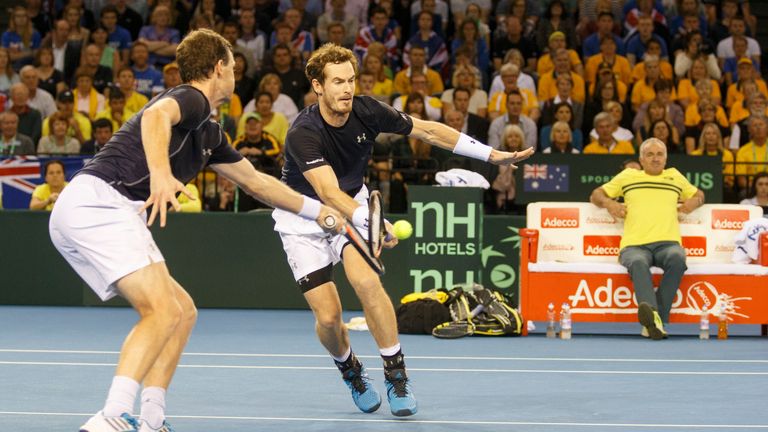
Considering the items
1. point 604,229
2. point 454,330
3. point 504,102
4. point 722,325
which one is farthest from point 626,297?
point 504,102

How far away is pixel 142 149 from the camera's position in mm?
6180

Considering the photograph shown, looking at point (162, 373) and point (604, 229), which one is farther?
point (604, 229)

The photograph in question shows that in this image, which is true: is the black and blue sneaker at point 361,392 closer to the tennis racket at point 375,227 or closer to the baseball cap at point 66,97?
the tennis racket at point 375,227

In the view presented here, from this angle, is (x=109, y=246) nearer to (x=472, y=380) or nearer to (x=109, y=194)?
(x=109, y=194)

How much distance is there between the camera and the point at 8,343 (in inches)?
445

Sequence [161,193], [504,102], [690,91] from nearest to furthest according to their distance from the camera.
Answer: [161,193]
[504,102]
[690,91]

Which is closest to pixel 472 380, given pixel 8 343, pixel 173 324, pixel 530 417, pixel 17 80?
pixel 530 417

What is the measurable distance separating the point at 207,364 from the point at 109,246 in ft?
13.5

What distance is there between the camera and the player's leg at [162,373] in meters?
6.27

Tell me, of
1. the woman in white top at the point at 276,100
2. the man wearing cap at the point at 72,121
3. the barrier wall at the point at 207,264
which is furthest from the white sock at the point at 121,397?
the woman in white top at the point at 276,100

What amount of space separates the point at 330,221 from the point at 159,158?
1.11 meters

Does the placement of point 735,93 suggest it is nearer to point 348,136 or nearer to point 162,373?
point 348,136

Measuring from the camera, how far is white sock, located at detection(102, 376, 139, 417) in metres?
5.73

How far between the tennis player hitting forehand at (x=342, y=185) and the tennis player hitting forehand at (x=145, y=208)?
3.86ft
